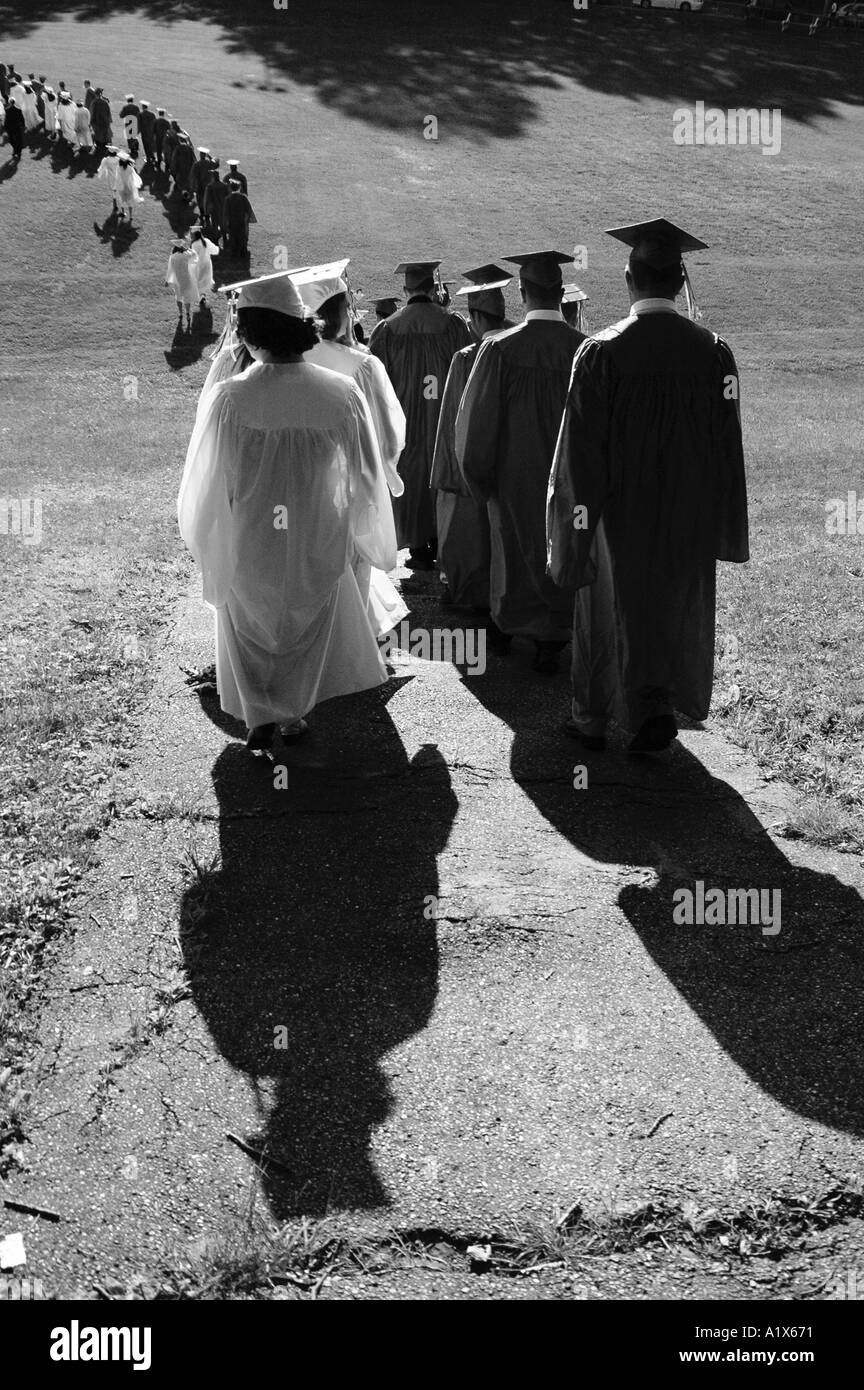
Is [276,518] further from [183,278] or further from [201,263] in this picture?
[201,263]

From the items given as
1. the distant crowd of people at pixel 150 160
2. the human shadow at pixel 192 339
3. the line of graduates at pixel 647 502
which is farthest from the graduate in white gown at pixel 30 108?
the line of graduates at pixel 647 502

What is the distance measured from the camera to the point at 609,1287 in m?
3.10

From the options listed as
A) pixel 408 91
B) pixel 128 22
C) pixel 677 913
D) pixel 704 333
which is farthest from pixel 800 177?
pixel 677 913

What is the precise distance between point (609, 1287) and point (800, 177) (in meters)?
34.1

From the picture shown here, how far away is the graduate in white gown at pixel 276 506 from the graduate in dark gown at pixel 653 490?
0.98m

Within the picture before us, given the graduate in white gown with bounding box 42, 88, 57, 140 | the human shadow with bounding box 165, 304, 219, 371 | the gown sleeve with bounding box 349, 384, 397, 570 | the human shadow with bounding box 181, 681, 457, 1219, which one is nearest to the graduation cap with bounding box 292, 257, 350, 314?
the gown sleeve with bounding box 349, 384, 397, 570

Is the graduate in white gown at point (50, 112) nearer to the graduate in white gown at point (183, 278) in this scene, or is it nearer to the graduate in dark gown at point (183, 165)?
the graduate in dark gown at point (183, 165)

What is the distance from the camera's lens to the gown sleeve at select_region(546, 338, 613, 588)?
5633mm

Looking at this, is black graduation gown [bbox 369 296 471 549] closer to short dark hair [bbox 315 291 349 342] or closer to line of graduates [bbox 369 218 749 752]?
short dark hair [bbox 315 291 349 342]

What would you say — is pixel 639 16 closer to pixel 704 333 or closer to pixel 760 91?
pixel 760 91

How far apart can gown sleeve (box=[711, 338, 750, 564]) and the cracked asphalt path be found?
38.2 inches

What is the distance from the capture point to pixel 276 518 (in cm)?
578

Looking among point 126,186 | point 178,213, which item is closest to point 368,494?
point 126,186

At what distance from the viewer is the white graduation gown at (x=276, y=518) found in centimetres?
570
